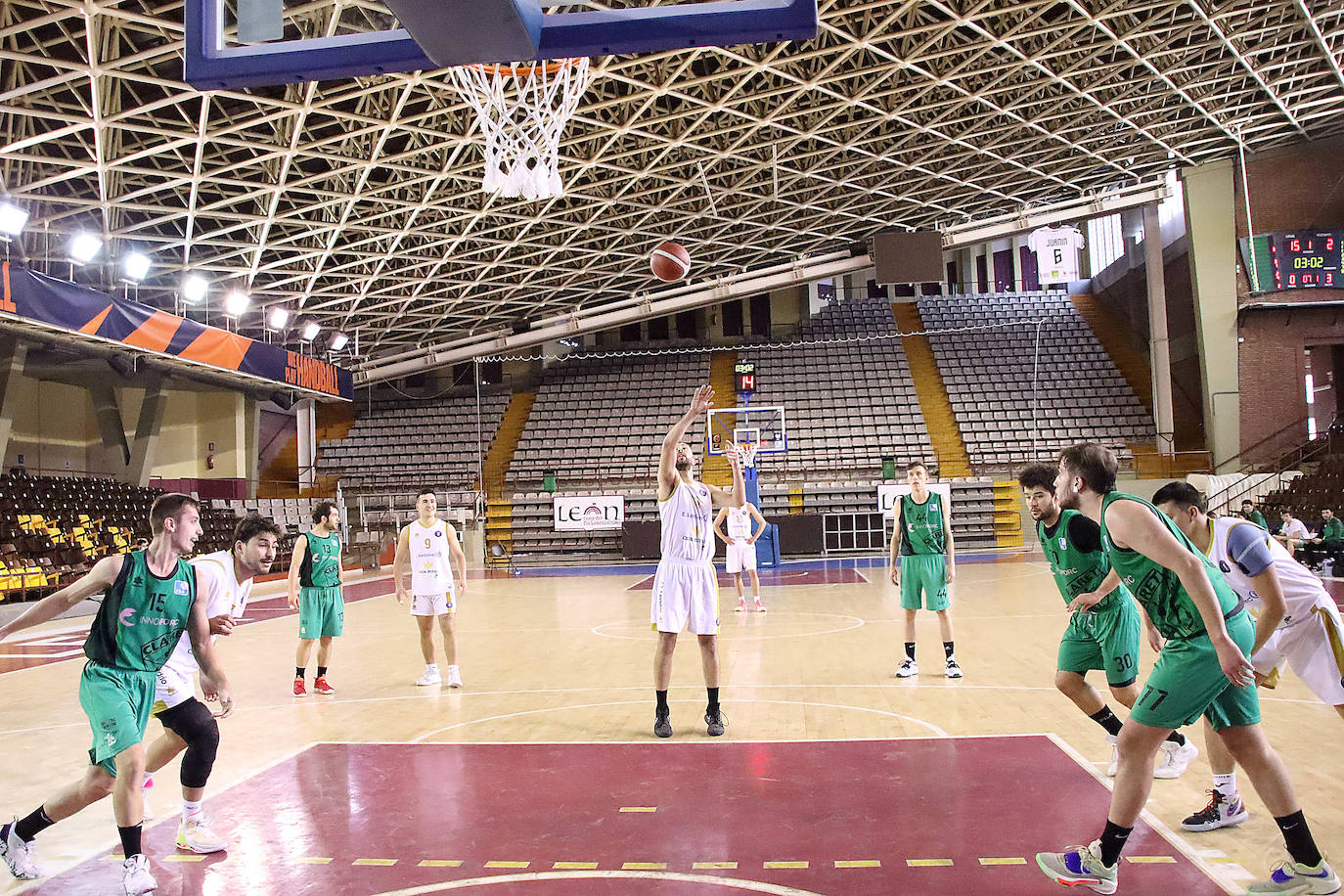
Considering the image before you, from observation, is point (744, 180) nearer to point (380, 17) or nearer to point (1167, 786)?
point (380, 17)

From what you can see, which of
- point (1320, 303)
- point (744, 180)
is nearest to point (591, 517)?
point (744, 180)

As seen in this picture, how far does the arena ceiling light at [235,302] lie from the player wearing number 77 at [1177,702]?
2105cm

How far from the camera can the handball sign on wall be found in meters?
24.4

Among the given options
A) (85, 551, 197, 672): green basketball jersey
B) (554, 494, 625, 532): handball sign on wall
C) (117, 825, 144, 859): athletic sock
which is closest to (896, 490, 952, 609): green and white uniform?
(85, 551, 197, 672): green basketball jersey

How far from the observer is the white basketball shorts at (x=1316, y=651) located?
3879 mm

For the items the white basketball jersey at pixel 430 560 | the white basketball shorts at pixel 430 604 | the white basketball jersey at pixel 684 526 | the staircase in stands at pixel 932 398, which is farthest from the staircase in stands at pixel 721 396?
the white basketball jersey at pixel 684 526

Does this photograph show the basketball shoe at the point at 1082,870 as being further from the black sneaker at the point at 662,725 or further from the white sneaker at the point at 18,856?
the white sneaker at the point at 18,856

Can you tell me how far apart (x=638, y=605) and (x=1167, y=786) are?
9.78m

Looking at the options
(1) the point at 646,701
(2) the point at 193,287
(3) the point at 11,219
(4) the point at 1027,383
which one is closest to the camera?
(1) the point at 646,701

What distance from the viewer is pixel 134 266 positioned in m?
18.0

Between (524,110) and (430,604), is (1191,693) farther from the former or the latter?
(524,110)

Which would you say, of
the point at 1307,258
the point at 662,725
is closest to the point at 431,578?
the point at 662,725

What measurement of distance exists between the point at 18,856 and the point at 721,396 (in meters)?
26.7

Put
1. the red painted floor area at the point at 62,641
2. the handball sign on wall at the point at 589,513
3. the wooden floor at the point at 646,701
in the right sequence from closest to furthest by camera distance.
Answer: the wooden floor at the point at 646,701 < the red painted floor area at the point at 62,641 < the handball sign on wall at the point at 589,513
